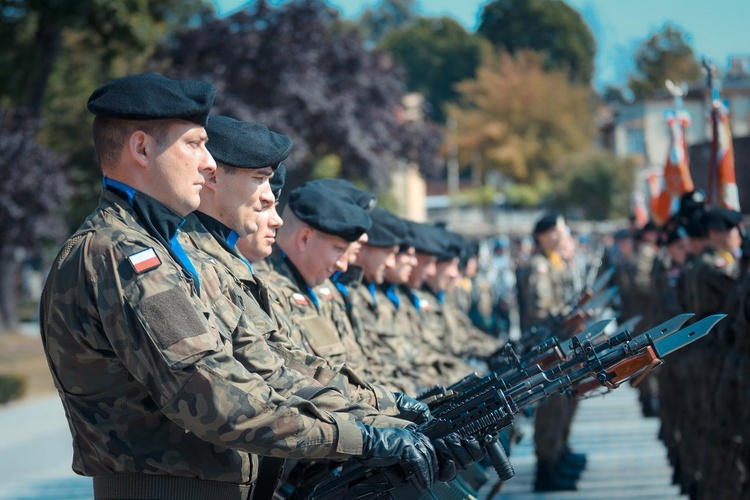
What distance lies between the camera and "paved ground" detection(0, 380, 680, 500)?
9.50m

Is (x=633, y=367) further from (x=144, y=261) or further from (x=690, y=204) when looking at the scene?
(x=690, y=204)

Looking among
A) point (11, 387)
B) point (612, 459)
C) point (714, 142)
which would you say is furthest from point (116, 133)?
point (11, 387)

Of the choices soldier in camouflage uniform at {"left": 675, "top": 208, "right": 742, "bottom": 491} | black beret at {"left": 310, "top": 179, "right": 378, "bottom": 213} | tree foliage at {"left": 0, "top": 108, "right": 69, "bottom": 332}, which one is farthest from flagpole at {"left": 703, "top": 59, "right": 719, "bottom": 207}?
tree foliage at {"left": 0, "top": 108, "right": 69, "bottom": 332}

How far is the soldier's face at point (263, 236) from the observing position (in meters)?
4.32

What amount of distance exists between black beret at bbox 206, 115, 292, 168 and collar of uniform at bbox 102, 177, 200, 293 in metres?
0.74

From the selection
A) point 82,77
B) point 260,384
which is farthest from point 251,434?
point 82,77

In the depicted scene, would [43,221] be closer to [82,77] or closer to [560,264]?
[560,264]

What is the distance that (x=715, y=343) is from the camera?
25.5ft

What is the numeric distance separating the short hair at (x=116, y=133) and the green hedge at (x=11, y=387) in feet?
41.6

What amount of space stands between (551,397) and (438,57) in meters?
79.9

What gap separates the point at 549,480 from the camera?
31.4 feet

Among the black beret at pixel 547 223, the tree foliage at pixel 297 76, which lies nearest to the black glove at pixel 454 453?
the black beret at pixel 547 223

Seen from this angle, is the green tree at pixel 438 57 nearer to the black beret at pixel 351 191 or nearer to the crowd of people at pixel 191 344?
the black beret at pixel 351 191

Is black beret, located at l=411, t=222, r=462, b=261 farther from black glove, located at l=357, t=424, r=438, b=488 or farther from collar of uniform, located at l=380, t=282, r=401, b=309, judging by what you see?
black glove, located at l=357, t=424, r=438, b=488
